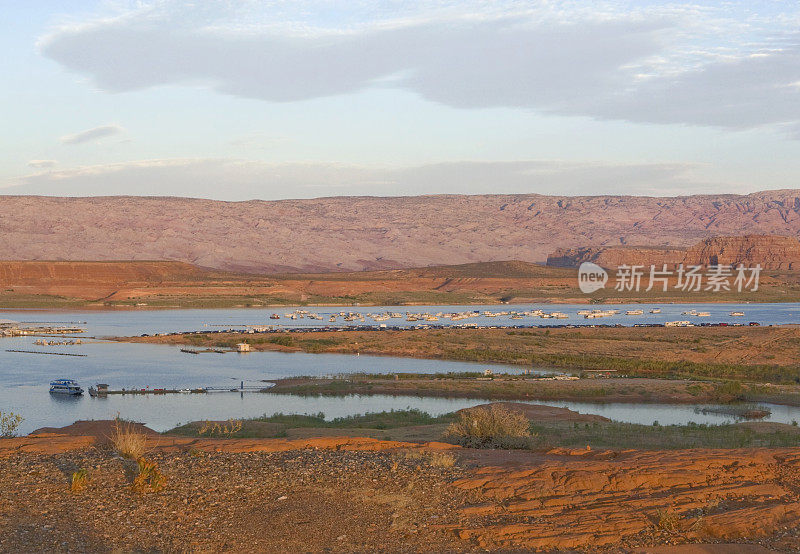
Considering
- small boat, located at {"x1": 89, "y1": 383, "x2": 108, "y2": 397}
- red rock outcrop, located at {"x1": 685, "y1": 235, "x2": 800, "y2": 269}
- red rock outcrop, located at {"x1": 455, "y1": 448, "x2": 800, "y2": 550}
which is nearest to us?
red rock outcrop, located at {"x1": 455, "y1": 448, "x2": 800, "y2": 550}

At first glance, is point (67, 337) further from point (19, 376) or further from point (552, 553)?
point (552, 553)

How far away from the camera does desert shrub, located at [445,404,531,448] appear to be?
15383 mm

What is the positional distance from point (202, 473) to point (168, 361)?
42006 mm

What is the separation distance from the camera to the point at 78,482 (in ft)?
35.3

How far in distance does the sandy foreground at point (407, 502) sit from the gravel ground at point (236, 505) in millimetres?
25

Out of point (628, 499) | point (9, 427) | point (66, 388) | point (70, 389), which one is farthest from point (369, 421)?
point (66, 388)

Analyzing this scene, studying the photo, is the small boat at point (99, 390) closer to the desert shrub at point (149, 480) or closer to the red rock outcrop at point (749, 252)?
the desert shrub at point (149, 480)

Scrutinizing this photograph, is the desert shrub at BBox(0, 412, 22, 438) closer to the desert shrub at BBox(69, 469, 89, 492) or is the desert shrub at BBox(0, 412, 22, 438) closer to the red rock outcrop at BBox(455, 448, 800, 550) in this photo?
the desert shrub at BBox(69, 469, 89, 492)

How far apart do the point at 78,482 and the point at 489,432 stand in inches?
303

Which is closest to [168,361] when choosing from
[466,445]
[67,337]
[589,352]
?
[67,337]

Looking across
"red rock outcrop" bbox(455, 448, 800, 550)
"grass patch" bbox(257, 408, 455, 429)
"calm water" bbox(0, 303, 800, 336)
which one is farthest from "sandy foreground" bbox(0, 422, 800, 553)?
"calm water" bbox(0, 303, 800, 336)

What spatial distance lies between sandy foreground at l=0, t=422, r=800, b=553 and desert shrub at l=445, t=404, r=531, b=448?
2126mm

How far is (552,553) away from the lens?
879 cm

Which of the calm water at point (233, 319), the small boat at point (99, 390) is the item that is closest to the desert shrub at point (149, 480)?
the small boat at point (99, 390)
